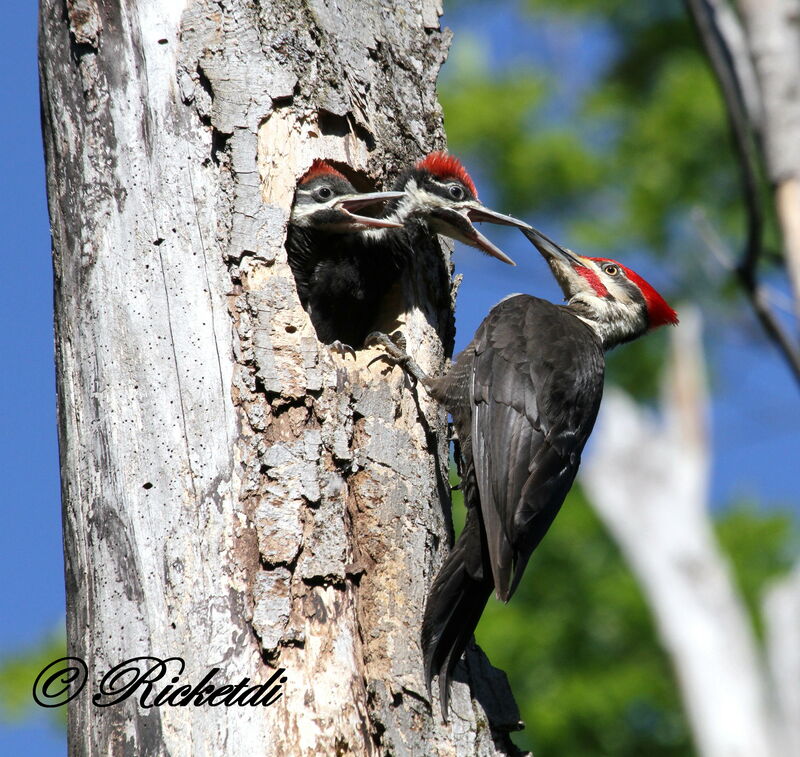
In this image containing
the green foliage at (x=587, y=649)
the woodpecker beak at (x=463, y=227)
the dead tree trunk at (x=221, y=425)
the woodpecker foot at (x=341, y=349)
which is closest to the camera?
the dead tree trunk at (x=221, y=425)

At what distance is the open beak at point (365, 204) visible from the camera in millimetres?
3740

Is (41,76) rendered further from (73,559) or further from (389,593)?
(389,593)

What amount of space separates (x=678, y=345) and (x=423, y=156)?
21.2 feet

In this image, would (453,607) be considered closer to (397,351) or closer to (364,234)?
(397,351)

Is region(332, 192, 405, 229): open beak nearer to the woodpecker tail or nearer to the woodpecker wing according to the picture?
the woodpecker wing

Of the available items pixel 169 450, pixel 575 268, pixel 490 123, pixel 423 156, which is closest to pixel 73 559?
pixel 169 450

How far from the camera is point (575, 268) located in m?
4.76

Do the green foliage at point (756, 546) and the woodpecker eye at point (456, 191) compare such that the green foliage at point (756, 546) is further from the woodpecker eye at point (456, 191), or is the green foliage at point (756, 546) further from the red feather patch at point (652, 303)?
the woodpecker eye at point (456, 191)

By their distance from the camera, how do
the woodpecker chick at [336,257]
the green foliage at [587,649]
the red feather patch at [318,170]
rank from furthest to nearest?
the green foliage at [587,649]
the woodpecker chick at [336,257]
the red feather patch at [318,170]

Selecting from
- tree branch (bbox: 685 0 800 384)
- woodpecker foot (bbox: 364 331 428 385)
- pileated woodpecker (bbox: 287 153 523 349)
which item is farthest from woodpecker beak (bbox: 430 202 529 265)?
tree branch (bbox: 685 0 800 384)

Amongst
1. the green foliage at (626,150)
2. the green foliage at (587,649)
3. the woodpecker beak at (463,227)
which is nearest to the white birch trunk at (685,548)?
the green foliage at (587,649)

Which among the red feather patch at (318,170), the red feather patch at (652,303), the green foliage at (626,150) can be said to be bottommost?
the red feather patch at (318,170)

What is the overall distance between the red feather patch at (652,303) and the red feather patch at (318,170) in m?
1.62

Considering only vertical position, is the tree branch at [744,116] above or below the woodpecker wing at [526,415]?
above
